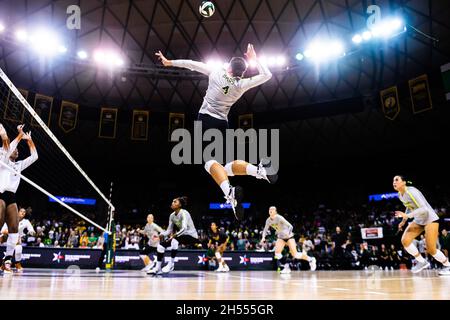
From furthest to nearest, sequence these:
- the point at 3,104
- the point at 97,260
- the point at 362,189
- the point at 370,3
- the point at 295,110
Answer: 1. the point at 362,189
2. the point at 295,110
3. the point at 370,3
4. the point at 3,104
5. the point at 97,260

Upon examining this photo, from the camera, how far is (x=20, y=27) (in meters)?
23.1

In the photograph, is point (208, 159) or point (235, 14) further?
point (235, 14)

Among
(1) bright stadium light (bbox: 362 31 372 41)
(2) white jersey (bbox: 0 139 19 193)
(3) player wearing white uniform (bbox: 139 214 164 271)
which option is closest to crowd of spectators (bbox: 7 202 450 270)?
(3) player wearing white uniform (bbox: 139 214 164 271)

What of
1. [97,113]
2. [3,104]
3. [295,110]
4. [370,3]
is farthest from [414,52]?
[3,104]

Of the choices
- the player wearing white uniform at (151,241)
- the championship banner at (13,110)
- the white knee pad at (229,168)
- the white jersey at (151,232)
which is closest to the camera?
the white knee pad at (229,168)

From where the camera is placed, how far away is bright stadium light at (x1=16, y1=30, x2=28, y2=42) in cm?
2252

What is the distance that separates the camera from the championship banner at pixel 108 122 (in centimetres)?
2420

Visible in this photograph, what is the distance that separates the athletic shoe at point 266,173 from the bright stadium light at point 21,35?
22.8 metres

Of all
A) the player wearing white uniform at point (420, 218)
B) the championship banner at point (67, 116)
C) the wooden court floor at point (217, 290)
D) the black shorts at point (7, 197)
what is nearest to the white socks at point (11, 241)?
the black shorts at point (7, 197)

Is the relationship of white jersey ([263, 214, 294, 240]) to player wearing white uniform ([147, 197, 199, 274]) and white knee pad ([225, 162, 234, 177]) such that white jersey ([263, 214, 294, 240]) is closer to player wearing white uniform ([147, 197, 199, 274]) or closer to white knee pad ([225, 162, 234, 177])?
player wearing white uniform ([147, 197, 199, 274])

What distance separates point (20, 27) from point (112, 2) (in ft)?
20.0

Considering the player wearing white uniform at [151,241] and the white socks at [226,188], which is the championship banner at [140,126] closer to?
the player wearing white uniform at [151,241]

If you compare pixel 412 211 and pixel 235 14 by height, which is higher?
pixel 235 14

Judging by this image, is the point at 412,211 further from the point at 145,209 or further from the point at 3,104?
the point at 145,209
